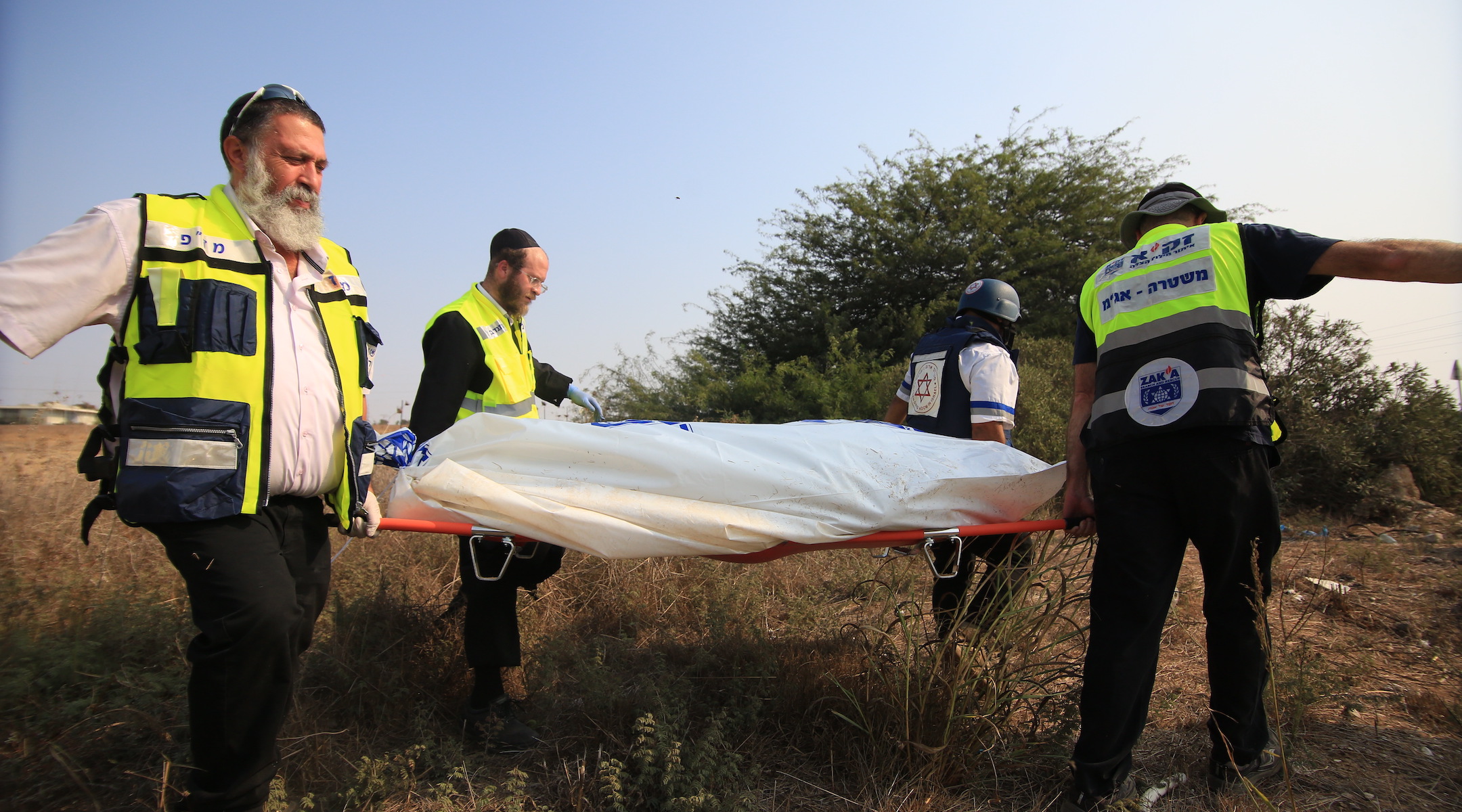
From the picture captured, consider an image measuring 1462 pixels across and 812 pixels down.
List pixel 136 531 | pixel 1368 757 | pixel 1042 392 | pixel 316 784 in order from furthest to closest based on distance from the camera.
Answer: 1. pixel 1042 392
2. pixel 136 531
3. pixel 1368 757
4. pixel 316 784

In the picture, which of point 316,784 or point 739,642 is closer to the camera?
point 316,784

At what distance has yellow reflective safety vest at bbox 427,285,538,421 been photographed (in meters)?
3.07

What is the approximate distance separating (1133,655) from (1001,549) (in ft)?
3.19

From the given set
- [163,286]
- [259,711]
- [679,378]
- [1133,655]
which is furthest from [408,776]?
[679,378]

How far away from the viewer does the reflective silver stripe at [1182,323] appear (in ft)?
7.56

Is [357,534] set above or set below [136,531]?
above

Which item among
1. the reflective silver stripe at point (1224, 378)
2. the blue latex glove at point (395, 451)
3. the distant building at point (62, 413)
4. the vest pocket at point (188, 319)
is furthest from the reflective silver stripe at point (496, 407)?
the distant building at point (62, 413)

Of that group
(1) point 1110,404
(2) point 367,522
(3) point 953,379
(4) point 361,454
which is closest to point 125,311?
(4) point 361,454

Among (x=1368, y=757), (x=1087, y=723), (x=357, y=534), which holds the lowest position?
(x=1368, y=757)

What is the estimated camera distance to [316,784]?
8.50 ft

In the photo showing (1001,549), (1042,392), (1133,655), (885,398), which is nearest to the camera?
(1133,655)

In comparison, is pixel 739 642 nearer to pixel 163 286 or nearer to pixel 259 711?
pixel 259 711

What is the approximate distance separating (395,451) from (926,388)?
7.69 feet

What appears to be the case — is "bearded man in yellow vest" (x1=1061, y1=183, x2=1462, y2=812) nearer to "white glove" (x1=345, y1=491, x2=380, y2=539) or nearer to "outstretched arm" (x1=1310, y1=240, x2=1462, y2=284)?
"outstretched arm" (x1=1310, y1=240, x2=1462, y2=284)
